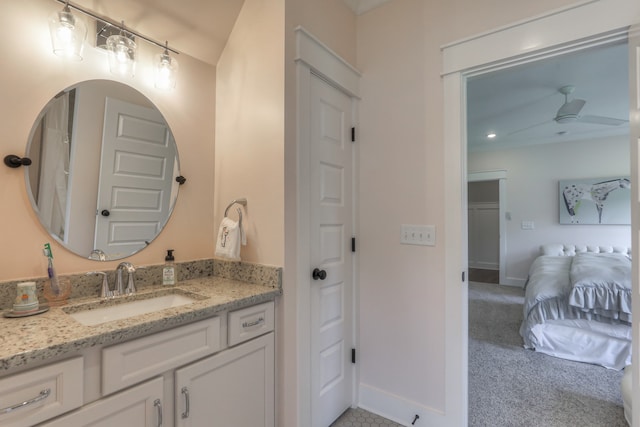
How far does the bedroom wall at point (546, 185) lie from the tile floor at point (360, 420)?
459 centimetres

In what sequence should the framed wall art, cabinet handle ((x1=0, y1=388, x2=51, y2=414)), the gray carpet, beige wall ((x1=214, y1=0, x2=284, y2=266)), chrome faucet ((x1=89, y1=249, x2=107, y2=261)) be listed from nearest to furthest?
1. cabinet handle ((x1=0, y1=388, x2=51, y2=414))
2. chrome faucet ((x1=89, y1=249, x2=107, y2=261))
3. beige wall ((x1=214, y1=0, x2=284, y2=266))
4. the gray carpet
5. the framed wall art

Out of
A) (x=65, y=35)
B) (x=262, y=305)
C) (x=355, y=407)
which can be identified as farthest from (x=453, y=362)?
(x=65, y=35)

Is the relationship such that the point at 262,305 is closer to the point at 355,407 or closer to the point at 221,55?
the point at 355,407

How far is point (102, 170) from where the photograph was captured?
1454mm

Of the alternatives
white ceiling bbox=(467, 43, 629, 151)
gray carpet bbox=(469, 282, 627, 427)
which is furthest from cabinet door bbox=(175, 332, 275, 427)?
white ceiling bbox=(467, 43, 629, 151)

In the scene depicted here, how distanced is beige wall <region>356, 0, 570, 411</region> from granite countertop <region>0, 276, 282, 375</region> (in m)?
0.80

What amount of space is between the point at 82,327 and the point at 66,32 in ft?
3.85

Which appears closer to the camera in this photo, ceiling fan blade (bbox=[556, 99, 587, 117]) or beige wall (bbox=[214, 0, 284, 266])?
beige wall (bbox=[214, 0, 284, 266])

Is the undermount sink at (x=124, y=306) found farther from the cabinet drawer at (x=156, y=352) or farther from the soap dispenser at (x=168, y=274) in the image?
the cabinet drawer at (x=156, y=352)

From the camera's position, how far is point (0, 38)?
3.83ft

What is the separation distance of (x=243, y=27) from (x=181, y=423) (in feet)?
6.26

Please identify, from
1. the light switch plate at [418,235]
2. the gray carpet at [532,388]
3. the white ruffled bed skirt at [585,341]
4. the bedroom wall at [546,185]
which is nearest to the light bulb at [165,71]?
the light switch plate at [418,235]

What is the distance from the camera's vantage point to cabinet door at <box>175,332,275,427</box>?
1160mm

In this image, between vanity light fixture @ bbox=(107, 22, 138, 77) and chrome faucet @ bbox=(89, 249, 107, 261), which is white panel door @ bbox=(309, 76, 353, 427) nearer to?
vanity light fixture @ bbox=(107, 22, 138, 77)
